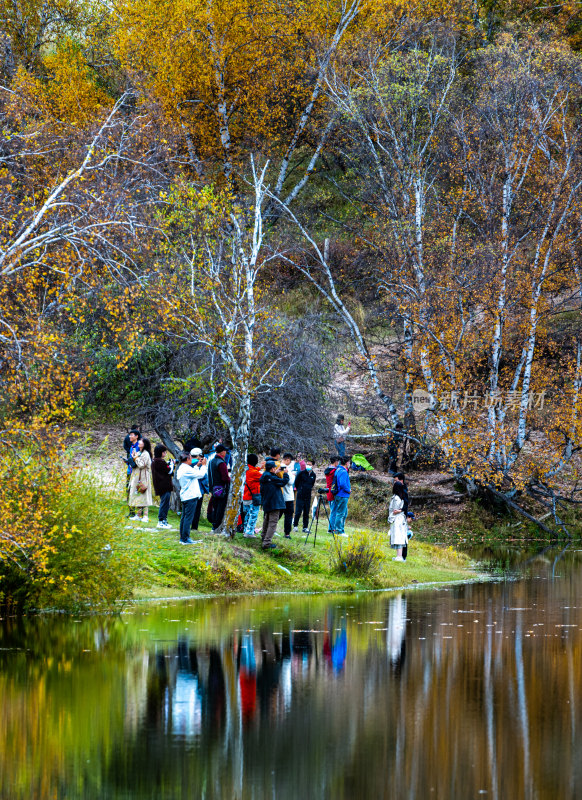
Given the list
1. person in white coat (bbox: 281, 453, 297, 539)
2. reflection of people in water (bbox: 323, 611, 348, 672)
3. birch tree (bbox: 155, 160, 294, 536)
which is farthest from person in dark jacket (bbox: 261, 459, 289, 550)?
reflection of people in water (bbox: 323, 611, 348, 672)

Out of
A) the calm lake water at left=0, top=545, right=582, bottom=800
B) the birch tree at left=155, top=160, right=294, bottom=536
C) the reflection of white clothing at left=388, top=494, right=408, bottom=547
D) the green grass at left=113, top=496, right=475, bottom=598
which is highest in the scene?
the birch tree at left=155, top=160, right=294, bottom=536

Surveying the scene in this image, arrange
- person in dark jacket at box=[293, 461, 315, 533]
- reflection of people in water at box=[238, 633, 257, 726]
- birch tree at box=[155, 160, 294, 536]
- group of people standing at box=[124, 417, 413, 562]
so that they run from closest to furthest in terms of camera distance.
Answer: reflection of people in water at box=[238, 633, 257, 726]
group of people standing at box=[124, 417, 413, 562]
birch tree at box=[155, 160, 294, 536]
person in dark jacket at box=[293, 461, 315, 533]

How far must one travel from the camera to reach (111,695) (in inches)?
446

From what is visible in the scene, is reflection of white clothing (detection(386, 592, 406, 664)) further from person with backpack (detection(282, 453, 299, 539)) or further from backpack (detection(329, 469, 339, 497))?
backpack (detection(329, 469, 339, 497))

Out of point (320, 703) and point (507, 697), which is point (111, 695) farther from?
point (507, 697)

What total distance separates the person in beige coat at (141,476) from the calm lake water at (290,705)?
19.8 ft

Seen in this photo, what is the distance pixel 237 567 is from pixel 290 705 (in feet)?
35.6

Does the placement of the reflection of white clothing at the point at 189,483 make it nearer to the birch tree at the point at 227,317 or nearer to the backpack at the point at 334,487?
the birch tree at the point at 227,317

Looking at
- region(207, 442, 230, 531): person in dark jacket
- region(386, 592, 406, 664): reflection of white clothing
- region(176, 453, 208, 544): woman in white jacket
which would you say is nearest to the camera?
region(386, 592, 406, 664): reflection of white clothing

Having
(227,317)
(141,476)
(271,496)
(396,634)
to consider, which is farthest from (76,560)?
(227,317)

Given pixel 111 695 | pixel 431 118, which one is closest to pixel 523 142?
pixel 431 118

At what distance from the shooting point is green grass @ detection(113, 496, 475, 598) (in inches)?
811

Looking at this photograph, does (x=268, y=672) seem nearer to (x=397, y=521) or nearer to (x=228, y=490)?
(x=228, y=490)

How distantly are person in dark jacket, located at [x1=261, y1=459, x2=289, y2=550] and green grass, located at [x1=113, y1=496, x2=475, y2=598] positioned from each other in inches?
22.4
